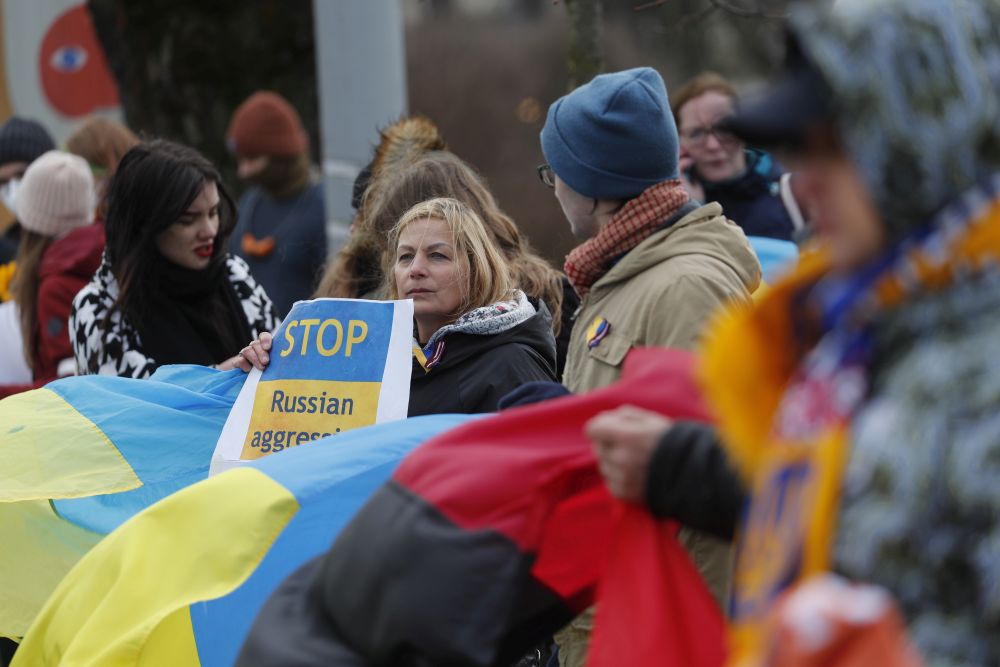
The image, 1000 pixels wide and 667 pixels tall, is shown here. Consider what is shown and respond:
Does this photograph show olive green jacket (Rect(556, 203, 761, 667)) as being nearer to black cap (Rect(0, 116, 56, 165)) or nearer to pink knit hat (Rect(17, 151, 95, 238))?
pink knit hat (Rect(17, 151, 95, 238))

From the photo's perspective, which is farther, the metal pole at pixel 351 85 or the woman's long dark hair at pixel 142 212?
the metal pole at pixel 351 85

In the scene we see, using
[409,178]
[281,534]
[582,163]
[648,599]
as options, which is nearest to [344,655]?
[648,599]

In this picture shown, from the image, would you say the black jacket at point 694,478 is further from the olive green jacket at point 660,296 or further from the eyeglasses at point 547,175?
the eyeglasses at point 547,175

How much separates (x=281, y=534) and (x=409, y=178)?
1.93 metres

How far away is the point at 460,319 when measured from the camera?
418 centimetres

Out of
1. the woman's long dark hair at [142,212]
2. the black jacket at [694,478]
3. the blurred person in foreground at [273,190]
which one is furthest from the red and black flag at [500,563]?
the blurred person in foreground at [273,190]

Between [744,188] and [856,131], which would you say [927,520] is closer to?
[856,131]

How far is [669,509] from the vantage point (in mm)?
2246

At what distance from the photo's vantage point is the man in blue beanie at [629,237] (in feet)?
11.2

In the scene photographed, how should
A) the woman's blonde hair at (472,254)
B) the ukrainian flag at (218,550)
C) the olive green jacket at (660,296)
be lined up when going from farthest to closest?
the woman's blonde hair at (472,254)
the olive green jacket at (660,296)
the ukrainian flag at (218,550)

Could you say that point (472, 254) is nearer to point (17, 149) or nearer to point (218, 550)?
point (218, 550)

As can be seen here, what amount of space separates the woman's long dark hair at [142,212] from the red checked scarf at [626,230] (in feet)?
7.39

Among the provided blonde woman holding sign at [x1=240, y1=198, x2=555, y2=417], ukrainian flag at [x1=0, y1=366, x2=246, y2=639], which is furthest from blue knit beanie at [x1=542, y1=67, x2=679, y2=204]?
ukrainian flag at [x1=0, y1=366, x2=246, y2=639]

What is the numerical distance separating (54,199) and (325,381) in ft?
9.37
